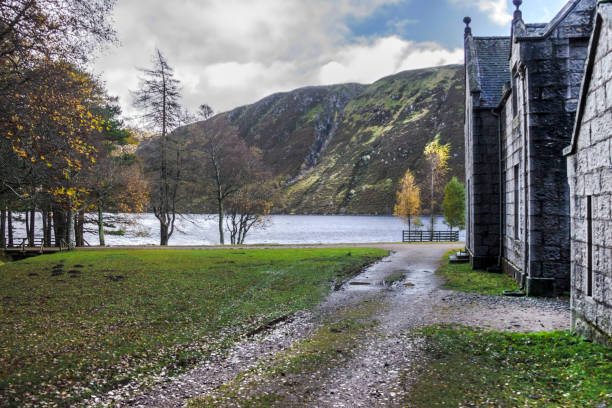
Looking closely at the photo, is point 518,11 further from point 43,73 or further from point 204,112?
point 204,112

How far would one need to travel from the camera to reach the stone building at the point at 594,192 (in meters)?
6.93

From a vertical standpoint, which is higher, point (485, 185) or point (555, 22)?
point (555, 22)

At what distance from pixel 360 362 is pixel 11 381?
5.88 metres

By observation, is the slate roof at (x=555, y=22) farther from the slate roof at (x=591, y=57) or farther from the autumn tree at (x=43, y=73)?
the autumn tree at (x=43, y=73)

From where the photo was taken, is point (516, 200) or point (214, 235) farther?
point (214, 235)

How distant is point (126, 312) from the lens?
1175 cm

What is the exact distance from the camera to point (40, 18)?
1077 centimetres

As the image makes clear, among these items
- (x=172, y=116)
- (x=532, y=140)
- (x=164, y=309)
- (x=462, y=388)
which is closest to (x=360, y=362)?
(x=462, y=388)

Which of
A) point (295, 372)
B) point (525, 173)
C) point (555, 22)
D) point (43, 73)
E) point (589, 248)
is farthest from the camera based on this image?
point (525, 173)

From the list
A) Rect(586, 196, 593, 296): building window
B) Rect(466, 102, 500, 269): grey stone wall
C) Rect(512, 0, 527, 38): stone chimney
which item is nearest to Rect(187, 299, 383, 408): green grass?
Rect(586, 196, 593, 296): building window

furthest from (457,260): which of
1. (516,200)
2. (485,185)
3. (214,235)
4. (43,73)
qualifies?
(214,235)

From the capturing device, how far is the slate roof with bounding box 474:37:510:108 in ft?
66.3

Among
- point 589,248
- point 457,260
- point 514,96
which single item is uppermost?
point 514,96

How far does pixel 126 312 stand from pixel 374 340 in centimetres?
714
